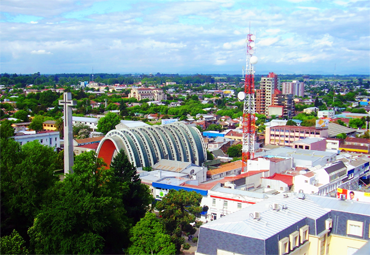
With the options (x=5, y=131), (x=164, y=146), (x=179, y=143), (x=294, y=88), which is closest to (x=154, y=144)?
(x=164, y=146)

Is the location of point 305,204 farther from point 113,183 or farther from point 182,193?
point 113,183

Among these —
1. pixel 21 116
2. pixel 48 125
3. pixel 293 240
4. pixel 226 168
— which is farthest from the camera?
pixel 21 116

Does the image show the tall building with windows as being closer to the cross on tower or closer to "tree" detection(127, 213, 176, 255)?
the cross on tower

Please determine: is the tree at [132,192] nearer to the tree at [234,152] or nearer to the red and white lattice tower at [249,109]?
the red and white lattice tower at [249,109]

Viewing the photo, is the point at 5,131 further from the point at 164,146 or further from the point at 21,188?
the point at 164,146

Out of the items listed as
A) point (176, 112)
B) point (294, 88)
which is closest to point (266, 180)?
point (176, 112)

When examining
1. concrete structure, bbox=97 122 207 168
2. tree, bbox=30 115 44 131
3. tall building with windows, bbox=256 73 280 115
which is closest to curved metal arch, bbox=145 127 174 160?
concrete structure, bbox=97 122 207 168
